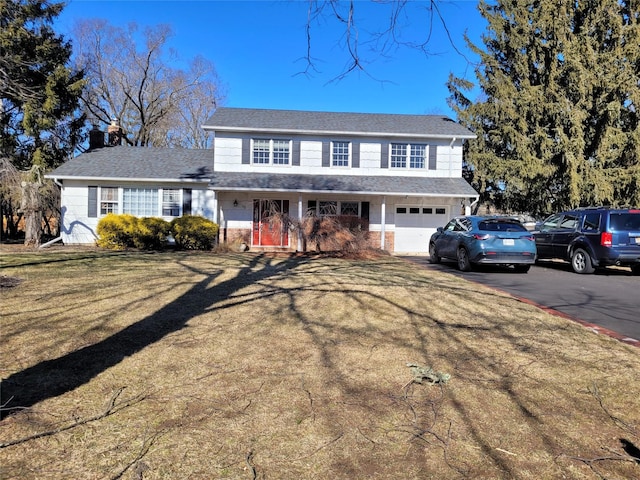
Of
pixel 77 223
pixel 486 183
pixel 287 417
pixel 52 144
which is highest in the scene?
pixel 52 144

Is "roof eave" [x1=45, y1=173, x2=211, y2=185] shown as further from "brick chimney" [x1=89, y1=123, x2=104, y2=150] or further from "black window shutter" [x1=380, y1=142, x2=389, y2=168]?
"black window shutter" [x1=380, y1=142, x2=389, y2=168]

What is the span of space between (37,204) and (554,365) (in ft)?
55.6

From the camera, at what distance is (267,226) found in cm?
1831

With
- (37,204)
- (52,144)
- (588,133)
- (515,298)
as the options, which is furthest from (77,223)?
(588,133)

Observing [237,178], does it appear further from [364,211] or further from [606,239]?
[606,239]

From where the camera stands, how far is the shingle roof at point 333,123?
60.9ft

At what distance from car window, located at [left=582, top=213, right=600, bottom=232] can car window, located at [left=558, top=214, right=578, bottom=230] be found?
382 mm

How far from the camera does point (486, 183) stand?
2275 cm

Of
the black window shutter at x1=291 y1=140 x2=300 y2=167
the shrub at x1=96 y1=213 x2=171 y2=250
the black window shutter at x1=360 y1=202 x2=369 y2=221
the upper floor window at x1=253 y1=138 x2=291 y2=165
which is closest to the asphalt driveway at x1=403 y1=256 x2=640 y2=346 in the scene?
the black window shutter at x1=360 y1=202 x2=369 y2=221

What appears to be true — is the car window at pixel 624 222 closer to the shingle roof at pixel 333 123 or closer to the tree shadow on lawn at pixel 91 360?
the shingle roof at pixel 333 123

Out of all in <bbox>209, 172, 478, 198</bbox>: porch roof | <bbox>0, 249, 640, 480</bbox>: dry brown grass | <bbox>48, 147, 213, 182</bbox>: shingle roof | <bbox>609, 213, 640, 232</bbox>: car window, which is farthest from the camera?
<bbox>48, 147, 213, 182</bbox>: shingle roof

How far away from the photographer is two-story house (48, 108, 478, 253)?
58.5 feet

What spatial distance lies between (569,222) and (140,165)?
16.7 metres

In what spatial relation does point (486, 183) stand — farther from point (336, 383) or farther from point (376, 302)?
point (336, 383)
